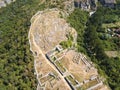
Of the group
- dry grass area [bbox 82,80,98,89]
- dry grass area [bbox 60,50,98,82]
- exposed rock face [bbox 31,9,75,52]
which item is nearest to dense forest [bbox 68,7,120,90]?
dry grass area [bbox 60,50,98,82]

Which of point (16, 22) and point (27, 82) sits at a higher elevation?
point (16, 22)

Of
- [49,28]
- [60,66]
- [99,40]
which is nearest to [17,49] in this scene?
[49,28]

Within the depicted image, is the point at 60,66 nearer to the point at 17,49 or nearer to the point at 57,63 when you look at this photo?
the point at 57,63

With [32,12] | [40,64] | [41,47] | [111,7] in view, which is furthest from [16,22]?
[111,7]

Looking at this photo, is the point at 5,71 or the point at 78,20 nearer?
the point at 5,71

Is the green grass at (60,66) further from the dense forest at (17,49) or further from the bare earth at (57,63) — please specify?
the dense forest at (17,49)

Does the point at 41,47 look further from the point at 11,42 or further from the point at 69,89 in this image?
the point at 69,89
